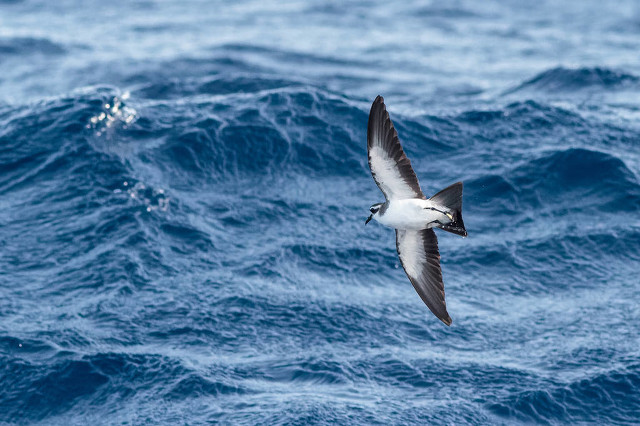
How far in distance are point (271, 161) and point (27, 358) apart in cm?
894

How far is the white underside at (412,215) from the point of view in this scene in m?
12.4

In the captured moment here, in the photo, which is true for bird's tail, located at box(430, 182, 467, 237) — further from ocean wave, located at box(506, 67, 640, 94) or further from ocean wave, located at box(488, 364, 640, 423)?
ocean wave, located at box(506, 67, 640, 94)

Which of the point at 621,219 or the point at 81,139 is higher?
the point at 81,139

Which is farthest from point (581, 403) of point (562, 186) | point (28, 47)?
point (28, 47)

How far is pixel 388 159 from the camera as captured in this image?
1233cm

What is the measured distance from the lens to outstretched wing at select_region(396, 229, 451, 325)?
13.7 m

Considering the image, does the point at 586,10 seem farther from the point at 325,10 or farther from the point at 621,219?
the point at 621,219

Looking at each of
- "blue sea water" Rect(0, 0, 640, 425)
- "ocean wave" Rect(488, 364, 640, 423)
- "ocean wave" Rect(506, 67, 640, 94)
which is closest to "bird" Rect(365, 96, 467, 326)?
"blue sea water" Rect(0, 0, 640, 425)

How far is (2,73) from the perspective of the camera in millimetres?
37562

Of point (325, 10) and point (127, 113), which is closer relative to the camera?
point (127, 113)

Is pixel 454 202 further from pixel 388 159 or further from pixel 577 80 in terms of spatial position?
Answer: pixel 577 80

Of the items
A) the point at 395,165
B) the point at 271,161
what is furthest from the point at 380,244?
the point at 395,165

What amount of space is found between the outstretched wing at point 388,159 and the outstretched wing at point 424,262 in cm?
112

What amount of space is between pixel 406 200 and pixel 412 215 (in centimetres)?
25
